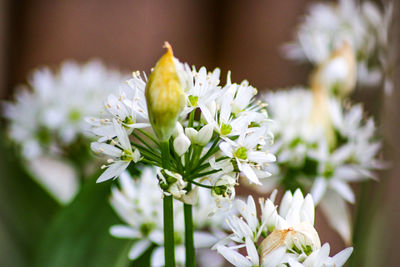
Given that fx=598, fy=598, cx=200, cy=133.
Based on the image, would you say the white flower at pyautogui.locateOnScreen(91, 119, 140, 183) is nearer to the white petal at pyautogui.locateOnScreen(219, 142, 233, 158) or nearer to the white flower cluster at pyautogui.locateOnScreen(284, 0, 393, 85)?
the white petal at pyautogui.locateOnScreen(219, 142, 233, 158)

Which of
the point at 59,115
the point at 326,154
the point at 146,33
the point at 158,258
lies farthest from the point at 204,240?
the point at 146,33

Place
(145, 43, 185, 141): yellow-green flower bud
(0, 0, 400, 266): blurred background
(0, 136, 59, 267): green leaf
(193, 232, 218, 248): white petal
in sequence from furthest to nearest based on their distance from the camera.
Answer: (0, 0, 400, 266): blurred background
(0, 136, 59, 267): green leaf
(193, 232, 218, 248): white petal
(145, 43, 185, 141): yellow-green flower bud

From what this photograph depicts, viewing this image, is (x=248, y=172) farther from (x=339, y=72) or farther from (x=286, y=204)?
(x=339, y=72)

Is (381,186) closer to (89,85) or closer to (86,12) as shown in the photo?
(89,85)

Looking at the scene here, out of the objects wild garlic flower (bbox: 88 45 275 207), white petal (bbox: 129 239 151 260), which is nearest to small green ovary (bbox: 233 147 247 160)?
wild garlic flower (bbox: 88 45 275 207)

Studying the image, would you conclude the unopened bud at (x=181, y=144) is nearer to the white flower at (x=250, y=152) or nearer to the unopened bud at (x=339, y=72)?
the white flower at (x=250, y=152)
